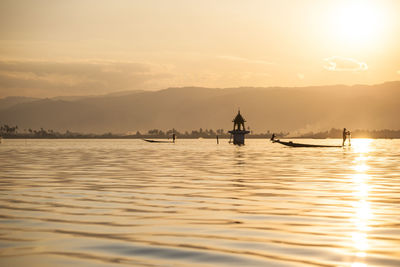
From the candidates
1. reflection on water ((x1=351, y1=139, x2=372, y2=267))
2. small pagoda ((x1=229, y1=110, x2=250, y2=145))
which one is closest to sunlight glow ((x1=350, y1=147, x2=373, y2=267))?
reflection on water ((x1=351, y1=139, x2=372, y2=267))

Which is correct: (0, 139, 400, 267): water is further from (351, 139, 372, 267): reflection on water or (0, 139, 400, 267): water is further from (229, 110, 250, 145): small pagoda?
(229, 110, 250, 145): small pagoda

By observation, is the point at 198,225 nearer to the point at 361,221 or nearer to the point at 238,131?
the point at 361,221

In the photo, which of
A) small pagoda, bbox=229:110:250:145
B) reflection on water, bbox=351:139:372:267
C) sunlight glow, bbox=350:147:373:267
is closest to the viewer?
reflection on water, bbox=351:139:372:267

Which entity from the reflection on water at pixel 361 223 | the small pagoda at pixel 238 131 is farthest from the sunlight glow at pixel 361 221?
the small pagoda at pixel 238 131

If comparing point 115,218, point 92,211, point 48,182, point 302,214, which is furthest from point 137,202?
point 48,182

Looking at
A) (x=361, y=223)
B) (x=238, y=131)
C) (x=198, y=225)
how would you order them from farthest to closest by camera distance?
(x=238, y=131) < (x=361, y=223) < (x=198, y=225)

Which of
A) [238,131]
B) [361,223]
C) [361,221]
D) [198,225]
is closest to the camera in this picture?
[198,225]

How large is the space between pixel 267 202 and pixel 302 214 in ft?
10.0

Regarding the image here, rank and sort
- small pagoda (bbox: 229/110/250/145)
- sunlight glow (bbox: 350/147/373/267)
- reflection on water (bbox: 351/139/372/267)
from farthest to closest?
small pagoda (bbox: 229/110/250/145) → sunlight glow (bbox: 350/147/373/267) → reflection on water (bbox: 351/139/372/267)

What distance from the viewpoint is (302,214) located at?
53.4 feet

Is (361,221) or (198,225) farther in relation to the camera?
(361,221)

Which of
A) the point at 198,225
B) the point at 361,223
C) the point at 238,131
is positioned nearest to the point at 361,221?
the point at 361,223

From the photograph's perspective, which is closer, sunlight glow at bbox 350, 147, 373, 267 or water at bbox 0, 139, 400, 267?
water at bbox 0, 139, 400, 267

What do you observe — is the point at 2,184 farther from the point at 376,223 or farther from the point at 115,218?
the point at 376,223
